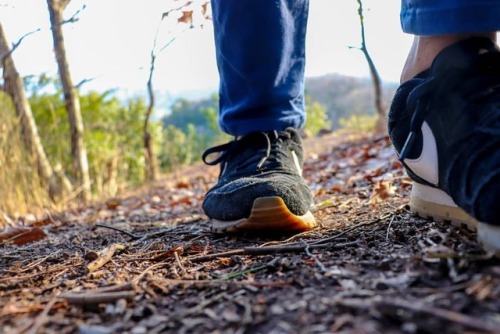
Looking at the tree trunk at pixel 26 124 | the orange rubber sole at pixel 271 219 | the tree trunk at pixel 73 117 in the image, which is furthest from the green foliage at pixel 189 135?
the orange rubber sole at pixel 271 219

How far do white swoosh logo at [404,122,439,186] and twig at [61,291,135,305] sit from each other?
54 centimetres

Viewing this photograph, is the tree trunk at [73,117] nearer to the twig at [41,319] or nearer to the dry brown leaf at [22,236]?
the dry brown leaf at [22,236]

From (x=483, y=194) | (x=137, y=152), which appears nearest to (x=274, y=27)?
(x=483, y=194)

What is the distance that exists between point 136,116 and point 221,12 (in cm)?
909

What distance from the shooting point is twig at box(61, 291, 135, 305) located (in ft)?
2.11

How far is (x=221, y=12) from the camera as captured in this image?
1.21 metres

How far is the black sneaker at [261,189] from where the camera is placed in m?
1.02

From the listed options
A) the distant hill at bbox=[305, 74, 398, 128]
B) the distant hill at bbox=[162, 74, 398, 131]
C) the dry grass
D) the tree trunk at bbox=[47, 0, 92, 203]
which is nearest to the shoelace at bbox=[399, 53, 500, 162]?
the dry grass

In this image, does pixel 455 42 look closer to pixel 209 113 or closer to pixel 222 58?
pixel 222 58

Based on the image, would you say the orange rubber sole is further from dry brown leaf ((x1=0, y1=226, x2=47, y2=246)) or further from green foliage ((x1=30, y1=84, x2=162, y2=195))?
green foliage ((x1=30, y1=84, x2=162, y2=195))

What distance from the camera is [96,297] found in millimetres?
645

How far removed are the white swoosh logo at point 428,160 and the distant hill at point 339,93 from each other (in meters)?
17.9

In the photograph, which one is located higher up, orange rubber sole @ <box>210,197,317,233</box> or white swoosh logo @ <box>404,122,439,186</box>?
white swoosh logo @ <box>404,122,439,186</box>

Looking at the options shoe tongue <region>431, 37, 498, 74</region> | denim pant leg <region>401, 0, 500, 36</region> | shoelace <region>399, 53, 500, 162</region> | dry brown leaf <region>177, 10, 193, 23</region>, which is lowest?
shoelace <region>399, 53, 500, 162</region>
